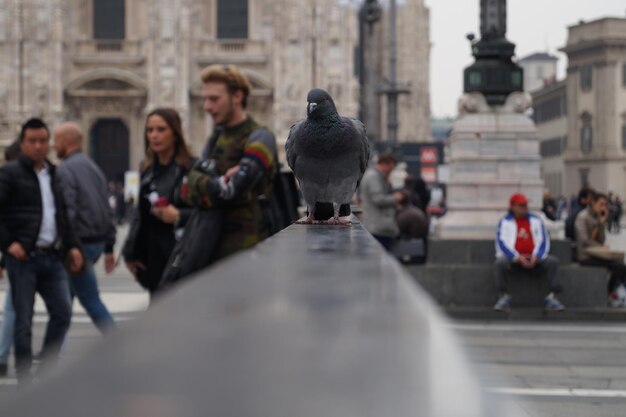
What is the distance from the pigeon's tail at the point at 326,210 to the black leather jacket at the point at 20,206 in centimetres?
385

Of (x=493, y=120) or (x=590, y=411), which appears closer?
(x=590, y=411)

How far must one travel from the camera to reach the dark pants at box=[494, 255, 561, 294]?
11.7 m

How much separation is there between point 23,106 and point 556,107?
5320 centimetres

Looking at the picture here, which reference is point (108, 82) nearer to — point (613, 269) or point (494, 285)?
point (494, 285)

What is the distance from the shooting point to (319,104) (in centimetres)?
283

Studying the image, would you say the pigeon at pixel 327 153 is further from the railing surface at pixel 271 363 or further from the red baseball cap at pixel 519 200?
the red baseball cap at pixel 519 200

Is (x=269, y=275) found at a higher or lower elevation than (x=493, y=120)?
lower

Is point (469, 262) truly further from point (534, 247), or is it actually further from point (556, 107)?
point (556, 107)

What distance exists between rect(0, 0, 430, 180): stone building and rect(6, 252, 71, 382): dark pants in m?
39.4

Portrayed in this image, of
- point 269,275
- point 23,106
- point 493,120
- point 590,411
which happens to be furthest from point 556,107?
point 269,275

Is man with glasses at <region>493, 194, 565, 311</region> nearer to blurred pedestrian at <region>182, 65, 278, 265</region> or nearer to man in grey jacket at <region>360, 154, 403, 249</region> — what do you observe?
man in grey jacket at <region>360, 154, 403, 249</region>

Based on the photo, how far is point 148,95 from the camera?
160ft

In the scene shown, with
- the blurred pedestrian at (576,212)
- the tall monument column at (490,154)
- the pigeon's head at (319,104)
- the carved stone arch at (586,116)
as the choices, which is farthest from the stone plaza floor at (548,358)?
the carved stone arch at (586,116)

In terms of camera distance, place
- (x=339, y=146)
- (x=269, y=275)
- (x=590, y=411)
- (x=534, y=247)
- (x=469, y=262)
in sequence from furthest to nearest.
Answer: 1. (x=469, y=262)
2. (x=534, y=247)
3. (x=590, y=411)
4. (x=339, y=146)
5. (x=269, y=275)
